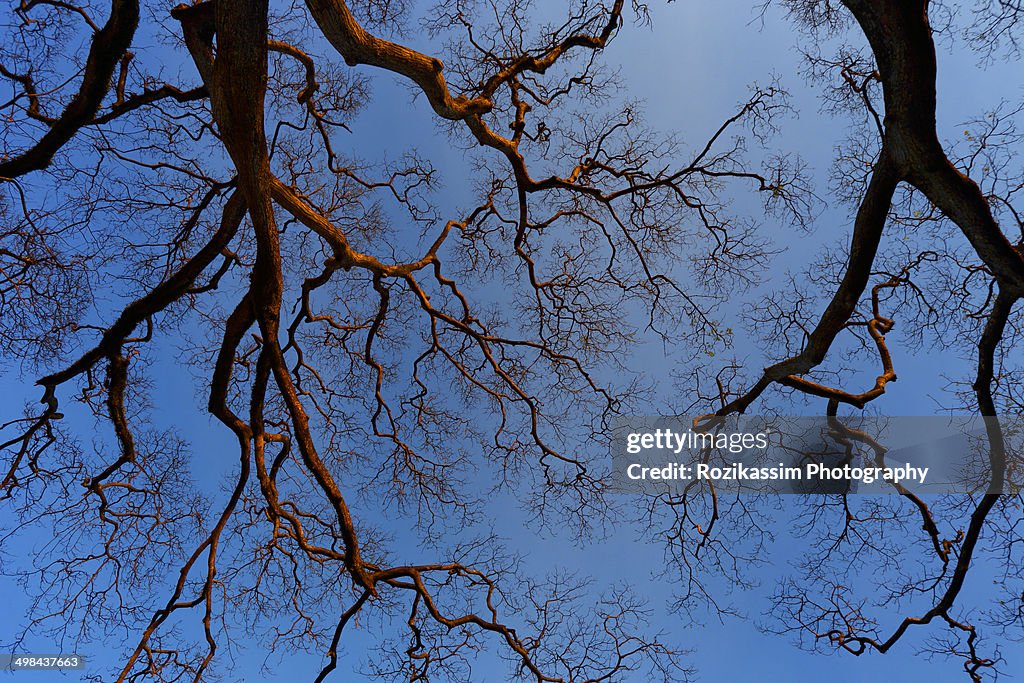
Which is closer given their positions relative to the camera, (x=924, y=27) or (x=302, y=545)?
(x=924, y=27)

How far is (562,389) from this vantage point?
7.44 metres

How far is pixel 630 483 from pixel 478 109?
3.94m

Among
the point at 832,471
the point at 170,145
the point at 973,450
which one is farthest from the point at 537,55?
the point at 973,450

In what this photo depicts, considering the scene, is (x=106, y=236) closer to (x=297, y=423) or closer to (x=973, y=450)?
(x=297, y=423)

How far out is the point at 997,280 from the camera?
228 inches

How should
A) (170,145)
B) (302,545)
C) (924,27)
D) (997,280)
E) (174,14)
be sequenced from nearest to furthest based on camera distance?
(924,27) < (174,14) < (997,280) < (302,545) < (170,145)

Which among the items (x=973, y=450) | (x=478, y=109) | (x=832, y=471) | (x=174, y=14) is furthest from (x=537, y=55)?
(x=973, y=450)

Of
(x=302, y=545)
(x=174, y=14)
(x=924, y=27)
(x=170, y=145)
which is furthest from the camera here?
(x=170, y=145)

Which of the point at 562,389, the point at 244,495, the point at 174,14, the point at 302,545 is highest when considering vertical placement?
the point at 174,14

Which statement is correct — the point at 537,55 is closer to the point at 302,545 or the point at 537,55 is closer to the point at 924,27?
the point at 924,27

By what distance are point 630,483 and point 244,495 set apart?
3.92 m

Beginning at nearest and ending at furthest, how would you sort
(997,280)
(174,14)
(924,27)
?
1. (924,27)
2. (174,14)
3. (997,280)

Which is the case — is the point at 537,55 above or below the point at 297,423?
above

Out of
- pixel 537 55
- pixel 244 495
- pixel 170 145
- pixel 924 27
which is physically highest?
pixel 537 55
